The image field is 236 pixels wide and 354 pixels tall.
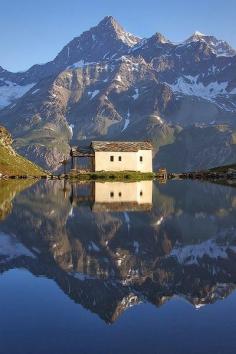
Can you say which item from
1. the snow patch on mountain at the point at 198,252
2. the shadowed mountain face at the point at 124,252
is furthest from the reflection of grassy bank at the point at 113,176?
the snow patch on mountain at the point at 198,252

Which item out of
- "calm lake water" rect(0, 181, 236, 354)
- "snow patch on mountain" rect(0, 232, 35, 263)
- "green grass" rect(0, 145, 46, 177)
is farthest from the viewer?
"green grass" rect(0, 145, 46, 177)

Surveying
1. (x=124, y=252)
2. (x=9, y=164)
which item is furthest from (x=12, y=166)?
(x=124, y=252)

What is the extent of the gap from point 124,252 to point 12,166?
109359 mm

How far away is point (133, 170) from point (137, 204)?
72761 millimetres

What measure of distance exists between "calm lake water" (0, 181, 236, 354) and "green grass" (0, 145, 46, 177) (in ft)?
301

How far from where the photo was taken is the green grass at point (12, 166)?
123m

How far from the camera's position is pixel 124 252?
23125mm

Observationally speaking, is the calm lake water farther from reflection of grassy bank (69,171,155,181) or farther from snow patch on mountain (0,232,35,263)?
reflection of grassy bank (69,171,155,181)

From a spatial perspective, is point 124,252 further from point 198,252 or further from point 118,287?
point 118,287

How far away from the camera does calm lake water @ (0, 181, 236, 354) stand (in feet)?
40.9

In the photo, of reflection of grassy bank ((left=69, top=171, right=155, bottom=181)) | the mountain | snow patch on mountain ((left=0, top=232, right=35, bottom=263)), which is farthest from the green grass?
snow patch on mountain ((left=0, top=232, right=35, bottom=263))

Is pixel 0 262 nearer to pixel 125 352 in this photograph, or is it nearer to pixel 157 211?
pixel 125 352

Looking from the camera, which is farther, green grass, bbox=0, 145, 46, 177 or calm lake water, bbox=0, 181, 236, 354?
green grass, bbox=0, 145, 46, 177

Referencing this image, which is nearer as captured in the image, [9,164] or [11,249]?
[11,249]
